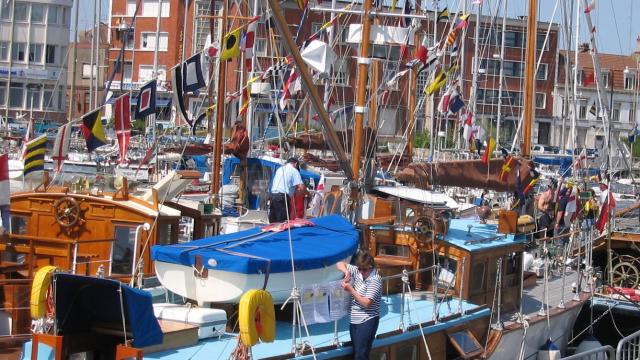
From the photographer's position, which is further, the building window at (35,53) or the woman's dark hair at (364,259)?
the building window at (35,53)

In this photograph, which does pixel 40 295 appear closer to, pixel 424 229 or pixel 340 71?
pixel 424 229

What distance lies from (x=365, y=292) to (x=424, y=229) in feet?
12.6

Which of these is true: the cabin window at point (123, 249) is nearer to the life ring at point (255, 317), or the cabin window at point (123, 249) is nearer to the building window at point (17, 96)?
the life ring at point (255, 317)

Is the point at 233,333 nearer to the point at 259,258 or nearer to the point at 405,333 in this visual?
the point at 259,258

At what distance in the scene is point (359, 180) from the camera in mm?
16750

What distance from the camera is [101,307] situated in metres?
12.0

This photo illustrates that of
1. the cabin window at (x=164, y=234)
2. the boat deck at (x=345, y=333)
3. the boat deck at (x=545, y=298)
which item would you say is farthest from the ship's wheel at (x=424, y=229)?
the cabin window at (x=164, y=234)

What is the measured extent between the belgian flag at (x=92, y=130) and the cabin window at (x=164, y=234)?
235 cm

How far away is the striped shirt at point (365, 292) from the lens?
41.0ft

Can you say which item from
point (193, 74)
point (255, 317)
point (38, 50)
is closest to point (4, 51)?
point (38, 50)

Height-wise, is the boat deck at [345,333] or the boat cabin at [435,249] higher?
the boat cabin at [435,249]

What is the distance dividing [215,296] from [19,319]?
2734mm

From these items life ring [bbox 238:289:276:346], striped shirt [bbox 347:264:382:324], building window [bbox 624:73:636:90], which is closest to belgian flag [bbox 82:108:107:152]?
striped shirt [bbox 347:264:382:324]

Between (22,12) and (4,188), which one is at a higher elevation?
(22,12)
